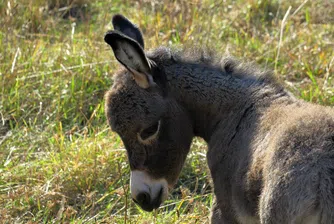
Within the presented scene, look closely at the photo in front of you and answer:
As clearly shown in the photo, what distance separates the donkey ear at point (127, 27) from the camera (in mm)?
5445

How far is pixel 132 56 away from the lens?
475cm

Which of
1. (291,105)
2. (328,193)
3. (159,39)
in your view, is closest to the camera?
(328,193)


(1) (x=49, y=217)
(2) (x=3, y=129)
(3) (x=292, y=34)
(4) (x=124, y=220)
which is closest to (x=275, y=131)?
(4) (x=124, y=220)

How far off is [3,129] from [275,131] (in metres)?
3.59

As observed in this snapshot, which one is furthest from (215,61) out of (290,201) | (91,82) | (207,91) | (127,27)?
(91,82)

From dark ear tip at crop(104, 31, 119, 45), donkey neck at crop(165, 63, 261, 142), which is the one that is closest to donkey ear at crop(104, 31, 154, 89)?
dark ear tip at crop(104, 31, 119, 45)

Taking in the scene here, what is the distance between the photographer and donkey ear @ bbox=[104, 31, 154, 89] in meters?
4.61

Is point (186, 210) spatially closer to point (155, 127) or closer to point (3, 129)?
point (155, 127)

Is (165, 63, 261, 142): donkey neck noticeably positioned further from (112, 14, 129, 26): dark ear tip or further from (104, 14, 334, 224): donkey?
(112, 14, 129, 26): dark ear tip

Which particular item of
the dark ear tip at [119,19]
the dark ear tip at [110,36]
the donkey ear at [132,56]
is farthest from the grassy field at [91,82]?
the dark ear tip at [110,36]

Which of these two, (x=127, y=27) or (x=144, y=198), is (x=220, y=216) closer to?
(x=144, y=198)

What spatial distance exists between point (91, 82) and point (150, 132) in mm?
2858

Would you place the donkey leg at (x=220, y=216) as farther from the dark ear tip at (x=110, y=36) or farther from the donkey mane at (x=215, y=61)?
the dark ear tip at (x=110, y=36)

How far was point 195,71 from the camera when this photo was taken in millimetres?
5055
